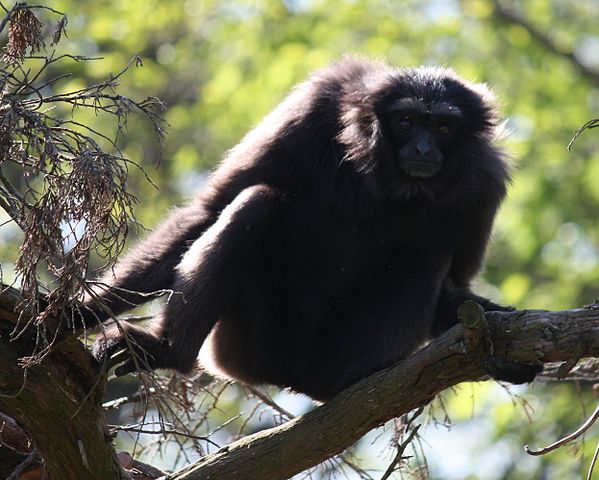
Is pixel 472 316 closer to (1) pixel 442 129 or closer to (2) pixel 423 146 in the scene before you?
(2) pixel 423 146

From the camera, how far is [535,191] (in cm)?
1409

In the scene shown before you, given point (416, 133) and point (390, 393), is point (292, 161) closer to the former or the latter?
point (416, 133)

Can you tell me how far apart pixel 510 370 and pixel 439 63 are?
428 inches

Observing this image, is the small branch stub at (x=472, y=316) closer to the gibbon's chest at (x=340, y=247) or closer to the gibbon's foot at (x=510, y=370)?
the gibbon's foot at (x=510, y=370)

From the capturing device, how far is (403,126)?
→ 21.3ft

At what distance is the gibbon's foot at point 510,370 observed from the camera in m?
4.87

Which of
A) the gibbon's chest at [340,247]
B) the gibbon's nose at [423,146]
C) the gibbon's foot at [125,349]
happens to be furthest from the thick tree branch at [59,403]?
the gibbon's nose at [423,146]

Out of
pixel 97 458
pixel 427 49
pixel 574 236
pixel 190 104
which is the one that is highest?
pixel 190 104

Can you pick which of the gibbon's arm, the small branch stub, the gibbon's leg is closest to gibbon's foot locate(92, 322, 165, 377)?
the gibbon's leg

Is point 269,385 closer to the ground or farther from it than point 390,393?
farther from it

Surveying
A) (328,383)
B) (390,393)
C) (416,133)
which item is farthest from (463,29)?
(390,393)

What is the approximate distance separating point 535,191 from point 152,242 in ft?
30.1

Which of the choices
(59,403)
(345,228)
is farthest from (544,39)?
(59,403)

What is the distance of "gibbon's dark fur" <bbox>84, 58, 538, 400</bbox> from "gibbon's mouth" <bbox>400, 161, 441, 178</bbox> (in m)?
0.01
